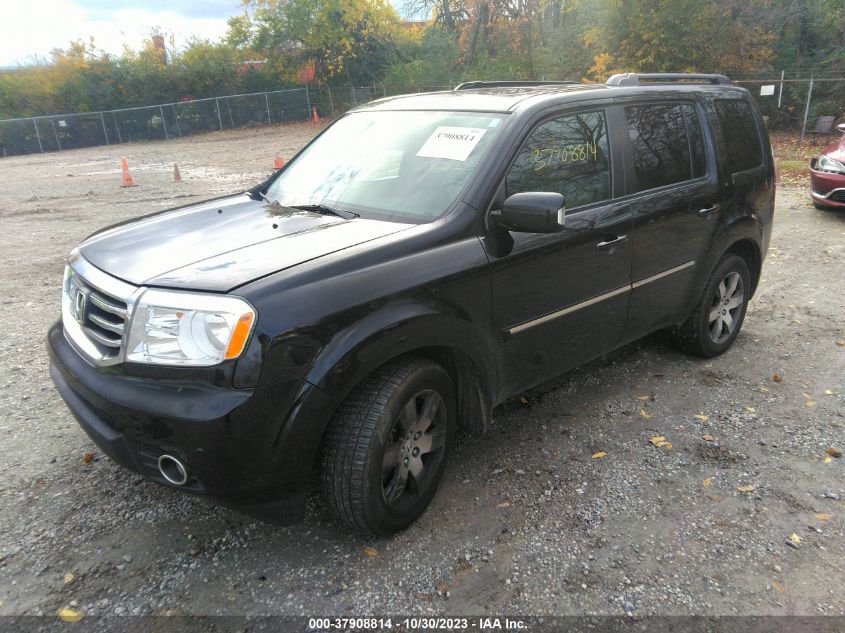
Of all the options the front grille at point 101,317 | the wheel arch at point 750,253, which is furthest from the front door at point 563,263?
the front grille at point 101,317

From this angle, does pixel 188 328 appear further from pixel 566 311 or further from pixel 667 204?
A: pixel 667 204

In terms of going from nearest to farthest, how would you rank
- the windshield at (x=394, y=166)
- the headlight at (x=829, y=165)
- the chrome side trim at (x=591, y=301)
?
the windshield at (x=394, y=166) → the chrome side trim at (x=591, y=301) → the headlight at (x=829, y=165)

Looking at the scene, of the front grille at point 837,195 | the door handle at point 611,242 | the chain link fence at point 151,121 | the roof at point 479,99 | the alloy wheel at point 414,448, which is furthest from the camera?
the chain link fence at point 151,121

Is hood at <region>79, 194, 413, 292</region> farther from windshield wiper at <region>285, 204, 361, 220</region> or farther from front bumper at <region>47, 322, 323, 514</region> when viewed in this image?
front bumper at <region>47, 322, 323, 514</region>

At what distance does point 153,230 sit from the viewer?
321 centimetres

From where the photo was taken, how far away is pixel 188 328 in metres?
2.33

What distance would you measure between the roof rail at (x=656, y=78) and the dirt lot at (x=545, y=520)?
1966 millimetres

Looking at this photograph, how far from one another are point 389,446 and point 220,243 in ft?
3.85

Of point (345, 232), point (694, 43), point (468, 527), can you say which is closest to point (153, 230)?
point (345, 232)

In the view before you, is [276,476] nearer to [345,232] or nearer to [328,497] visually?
[328,497]

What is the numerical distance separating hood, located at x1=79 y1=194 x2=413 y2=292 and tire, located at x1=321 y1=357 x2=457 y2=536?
0.62 meters

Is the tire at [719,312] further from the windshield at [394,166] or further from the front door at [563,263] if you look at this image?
the windshield at [394,166]

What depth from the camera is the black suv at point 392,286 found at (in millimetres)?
2342

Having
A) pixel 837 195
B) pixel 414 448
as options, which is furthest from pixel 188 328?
pixel 837 195
